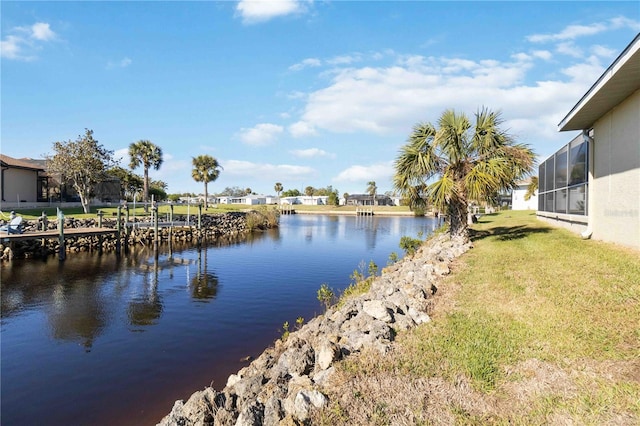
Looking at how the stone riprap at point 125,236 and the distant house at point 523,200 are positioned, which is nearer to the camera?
the stone riprap at point 125,236

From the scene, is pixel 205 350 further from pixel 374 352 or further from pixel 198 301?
pixel 374 352

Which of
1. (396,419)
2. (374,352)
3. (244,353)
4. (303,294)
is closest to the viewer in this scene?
(396,419)

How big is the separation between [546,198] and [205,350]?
20.0 m

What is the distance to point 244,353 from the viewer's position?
28.3ft

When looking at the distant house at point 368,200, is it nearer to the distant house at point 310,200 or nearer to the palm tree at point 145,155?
the distant house at point 310,200

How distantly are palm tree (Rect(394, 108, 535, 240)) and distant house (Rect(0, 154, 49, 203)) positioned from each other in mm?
36059

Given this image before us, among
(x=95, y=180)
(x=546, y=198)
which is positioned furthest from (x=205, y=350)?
(x=95, y=180)

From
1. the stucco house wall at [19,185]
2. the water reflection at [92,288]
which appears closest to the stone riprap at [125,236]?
the water reflection at [92,288]

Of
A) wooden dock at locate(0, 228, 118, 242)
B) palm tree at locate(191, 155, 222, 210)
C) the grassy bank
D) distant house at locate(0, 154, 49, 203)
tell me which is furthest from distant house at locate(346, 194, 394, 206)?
the grassy bank

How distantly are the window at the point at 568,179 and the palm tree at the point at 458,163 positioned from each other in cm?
212

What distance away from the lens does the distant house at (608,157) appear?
8.93 metres

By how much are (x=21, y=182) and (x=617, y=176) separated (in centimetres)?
4519

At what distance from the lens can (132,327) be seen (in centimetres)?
1023

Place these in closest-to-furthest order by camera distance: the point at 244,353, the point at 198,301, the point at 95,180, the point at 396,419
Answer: the point at 396,419 < the point at 244,353 < the point at 198,301 < the point at 95,180
